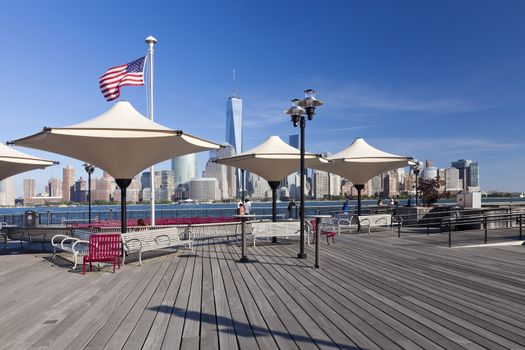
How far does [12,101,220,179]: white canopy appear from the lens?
7648 millimetres

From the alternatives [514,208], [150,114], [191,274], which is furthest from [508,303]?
[514,208]

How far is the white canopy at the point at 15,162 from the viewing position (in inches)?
431

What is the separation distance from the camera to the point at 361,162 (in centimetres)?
1424

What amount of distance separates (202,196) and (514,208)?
96.6 metres

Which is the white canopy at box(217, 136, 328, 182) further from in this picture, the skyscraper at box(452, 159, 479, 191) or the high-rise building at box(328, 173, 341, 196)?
the skyscraper at box(452, 159, 479, 191)

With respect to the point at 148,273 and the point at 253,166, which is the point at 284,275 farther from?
the point at 253,166

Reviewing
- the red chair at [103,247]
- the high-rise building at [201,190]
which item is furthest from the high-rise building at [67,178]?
the red chair at [103,247]

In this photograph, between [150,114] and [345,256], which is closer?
[345,256]

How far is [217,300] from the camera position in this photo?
5.20 metres

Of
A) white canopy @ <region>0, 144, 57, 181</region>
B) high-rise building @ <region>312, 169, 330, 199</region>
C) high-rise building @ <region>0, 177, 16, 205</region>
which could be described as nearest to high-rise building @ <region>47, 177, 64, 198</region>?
high-rise building @ <region>0, 177, 16, 205</region>

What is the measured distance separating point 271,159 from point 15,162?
8.21 meters

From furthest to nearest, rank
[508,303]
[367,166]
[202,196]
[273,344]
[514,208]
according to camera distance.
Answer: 1. [202,196]
2. [514,208]
3. [367,166]
4. [508,303]
5. [273,344]

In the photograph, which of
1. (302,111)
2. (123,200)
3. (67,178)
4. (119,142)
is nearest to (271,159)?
(302,111)

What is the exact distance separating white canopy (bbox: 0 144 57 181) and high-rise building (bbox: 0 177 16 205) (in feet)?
267
